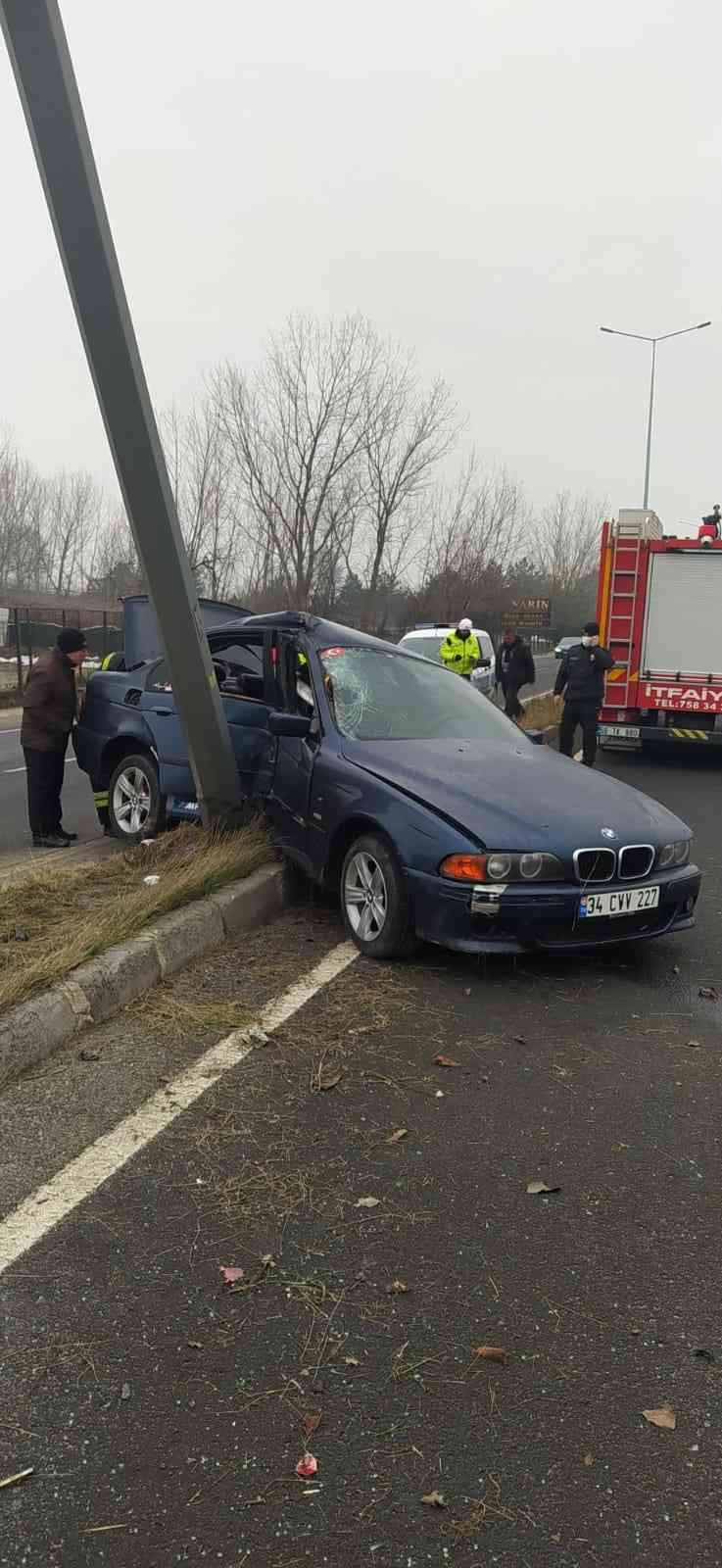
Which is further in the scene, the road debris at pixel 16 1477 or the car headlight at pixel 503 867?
the car headlight at pixel 503 867

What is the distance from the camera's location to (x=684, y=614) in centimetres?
1400

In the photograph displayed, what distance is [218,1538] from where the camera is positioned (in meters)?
1.83

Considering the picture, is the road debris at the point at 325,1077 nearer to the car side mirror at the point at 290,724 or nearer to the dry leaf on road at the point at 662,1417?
the dry leaf on road at the point at 662,1417

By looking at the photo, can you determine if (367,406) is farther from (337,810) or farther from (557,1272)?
→ (557,1272)

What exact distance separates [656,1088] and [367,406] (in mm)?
35106

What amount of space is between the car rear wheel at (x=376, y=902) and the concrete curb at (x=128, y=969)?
62 cm

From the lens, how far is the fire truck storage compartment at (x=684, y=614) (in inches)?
548

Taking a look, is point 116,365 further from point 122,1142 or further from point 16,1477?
point 16,1477

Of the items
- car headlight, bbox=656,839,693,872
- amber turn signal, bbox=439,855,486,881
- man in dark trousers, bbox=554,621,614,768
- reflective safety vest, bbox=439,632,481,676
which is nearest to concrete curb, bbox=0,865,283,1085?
amber turn signal, bbox=439,855,486,881

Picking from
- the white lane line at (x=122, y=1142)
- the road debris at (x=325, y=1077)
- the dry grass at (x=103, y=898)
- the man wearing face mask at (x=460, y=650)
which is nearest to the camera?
the white lane line at (x=122, y=1142)

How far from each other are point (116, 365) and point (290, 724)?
2015 millimetres

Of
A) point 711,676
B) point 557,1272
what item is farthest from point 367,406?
point 557,1272

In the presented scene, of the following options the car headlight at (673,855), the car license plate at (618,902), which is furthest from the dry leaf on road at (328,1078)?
the car headlight at (673,855)

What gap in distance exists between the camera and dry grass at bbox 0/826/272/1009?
4.29 meters
